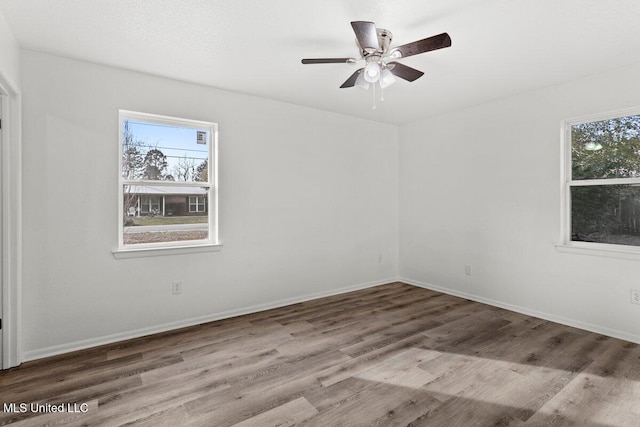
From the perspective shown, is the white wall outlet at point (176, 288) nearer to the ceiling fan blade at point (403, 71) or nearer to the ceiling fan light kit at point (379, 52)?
the ceiling fan light kit at point (379, 52)

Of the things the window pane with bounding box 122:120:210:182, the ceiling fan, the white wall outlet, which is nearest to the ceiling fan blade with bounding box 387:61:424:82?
the ceiling fan

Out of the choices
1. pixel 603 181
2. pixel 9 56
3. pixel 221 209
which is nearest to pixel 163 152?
pixel 221 209

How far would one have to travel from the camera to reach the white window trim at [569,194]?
9.86ft

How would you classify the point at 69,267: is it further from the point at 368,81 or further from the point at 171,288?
the point at 368,81

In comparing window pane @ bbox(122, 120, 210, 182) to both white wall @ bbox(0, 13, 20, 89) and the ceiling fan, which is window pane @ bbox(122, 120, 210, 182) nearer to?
white wall @ bbox(0, 13, 20, 89)

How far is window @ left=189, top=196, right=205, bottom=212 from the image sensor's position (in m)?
3.43

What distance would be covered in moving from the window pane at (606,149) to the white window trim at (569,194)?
49 millimetres

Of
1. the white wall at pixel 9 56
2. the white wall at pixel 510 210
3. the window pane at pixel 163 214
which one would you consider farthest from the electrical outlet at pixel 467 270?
the white wall at pixel 9 56

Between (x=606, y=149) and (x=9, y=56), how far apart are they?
510cm

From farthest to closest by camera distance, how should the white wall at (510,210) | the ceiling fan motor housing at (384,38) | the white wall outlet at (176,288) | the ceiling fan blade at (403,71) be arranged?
1. the white wall outlet at (176,288)
2. the white wall at (510,210)
3. the ceiling fan blade at (403,71)
4. the ceiling fan motor housing at (384,38)

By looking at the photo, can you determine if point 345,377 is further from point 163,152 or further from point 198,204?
point 163,152

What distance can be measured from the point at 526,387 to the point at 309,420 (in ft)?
4.90

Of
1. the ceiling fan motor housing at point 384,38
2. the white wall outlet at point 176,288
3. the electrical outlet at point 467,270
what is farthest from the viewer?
the electrical outlet at point 467,270

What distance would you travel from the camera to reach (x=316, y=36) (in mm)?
2418
